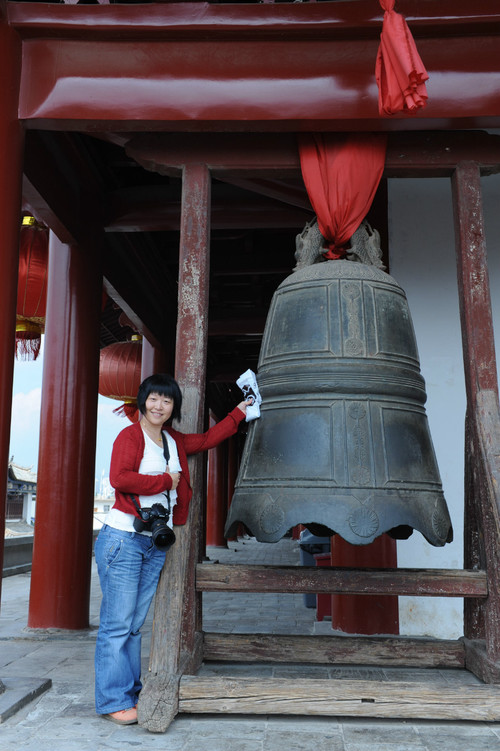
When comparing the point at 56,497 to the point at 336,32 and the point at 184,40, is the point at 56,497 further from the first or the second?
the point at 336,32

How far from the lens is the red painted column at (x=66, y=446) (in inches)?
222

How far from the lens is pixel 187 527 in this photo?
131 inches

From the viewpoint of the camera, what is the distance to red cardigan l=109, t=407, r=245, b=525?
3.08 metres

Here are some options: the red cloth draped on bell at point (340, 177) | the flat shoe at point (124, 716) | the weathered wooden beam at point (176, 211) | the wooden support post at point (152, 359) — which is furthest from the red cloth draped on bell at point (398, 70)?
the wooden support post at point (152, 359)

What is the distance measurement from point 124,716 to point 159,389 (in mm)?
1427

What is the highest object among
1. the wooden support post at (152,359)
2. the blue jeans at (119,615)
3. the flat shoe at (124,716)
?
the wooden support post at (152,359)

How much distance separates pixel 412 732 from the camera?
9.57 ft

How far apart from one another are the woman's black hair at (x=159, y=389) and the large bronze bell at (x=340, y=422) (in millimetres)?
401

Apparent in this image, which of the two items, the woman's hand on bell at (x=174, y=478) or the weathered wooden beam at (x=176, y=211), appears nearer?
the woman's hand on bell at (x=174, y=478)

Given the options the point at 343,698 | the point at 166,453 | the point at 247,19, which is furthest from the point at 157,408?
the point at 247,19

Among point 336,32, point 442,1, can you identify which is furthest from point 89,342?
point 442,1

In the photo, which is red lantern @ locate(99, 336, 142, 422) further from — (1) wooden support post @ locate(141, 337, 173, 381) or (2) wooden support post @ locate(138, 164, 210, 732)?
(2) wooden support post @ locate(138, 164, 210, 732)

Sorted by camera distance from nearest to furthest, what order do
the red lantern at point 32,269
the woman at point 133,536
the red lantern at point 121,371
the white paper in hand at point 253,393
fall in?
the woman at point 133,536 < the white paper in hand at point 253,393 < the red lantern at point 32,269 < the red lantern at point 121,371

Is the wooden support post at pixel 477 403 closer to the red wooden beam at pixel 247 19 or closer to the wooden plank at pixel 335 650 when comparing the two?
the wooden plank at pixel 335 650
